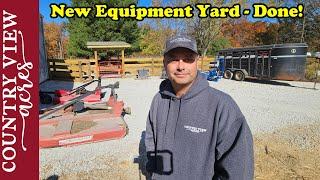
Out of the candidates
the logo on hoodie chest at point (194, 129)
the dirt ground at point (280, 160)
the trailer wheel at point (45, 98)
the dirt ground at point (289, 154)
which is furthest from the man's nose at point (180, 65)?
the trailer wheel at point (45, 98)

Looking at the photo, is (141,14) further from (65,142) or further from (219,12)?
(65,142)

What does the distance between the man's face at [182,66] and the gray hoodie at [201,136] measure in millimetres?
72

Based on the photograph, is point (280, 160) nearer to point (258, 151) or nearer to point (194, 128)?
point (258, 151)

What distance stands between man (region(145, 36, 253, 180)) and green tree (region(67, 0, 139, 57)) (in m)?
25.9

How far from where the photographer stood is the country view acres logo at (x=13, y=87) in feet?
6.08

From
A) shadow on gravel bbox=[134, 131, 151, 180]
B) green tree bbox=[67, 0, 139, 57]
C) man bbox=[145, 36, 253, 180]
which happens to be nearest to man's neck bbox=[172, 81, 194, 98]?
man bbox=[145, 36, 253, 180]

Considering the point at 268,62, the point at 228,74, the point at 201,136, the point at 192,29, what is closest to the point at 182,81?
the point at 201,136

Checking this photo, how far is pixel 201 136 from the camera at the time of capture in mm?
2143

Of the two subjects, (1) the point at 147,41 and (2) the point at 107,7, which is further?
(1) the point at 147,41

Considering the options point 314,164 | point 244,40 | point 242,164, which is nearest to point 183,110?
point 242,164

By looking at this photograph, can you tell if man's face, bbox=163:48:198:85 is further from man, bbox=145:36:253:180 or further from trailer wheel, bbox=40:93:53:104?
trailer wheel, bbox=40:93:53:104

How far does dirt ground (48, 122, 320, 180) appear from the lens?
4.90 metres

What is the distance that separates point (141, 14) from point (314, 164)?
17429 mm

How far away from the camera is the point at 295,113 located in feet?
30.5
